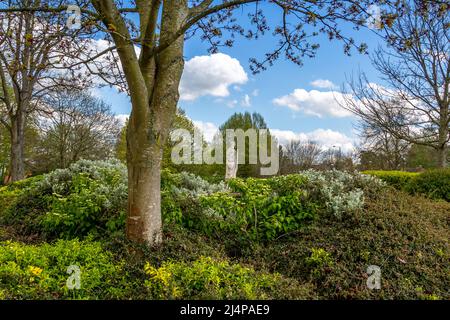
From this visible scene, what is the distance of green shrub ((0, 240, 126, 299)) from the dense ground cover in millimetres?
11

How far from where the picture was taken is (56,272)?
116 inches

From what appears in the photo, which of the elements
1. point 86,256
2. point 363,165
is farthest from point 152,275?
point 363,165

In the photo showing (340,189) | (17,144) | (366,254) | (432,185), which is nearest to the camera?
(366,254)

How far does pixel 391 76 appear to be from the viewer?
12641 millimetres

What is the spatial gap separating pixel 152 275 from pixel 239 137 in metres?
21.5

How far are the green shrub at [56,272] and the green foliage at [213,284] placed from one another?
1.32ft

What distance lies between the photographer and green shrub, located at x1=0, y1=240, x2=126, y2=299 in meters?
2.56

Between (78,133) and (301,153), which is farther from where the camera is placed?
(301,153)

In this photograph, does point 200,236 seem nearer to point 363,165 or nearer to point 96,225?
point 96,225

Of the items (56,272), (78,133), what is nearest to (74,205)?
(56,272)

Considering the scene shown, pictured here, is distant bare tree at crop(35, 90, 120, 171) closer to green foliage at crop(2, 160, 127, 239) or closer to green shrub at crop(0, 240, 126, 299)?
green foliage at crop(2, 160, 127, 239)

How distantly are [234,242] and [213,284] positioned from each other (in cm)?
178

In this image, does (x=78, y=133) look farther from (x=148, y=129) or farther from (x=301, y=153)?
(x=148, y=129)

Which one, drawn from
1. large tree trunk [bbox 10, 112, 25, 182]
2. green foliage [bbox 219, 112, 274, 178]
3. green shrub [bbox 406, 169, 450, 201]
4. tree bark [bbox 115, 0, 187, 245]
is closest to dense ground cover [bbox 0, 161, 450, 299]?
tree bark [bbox 115, 0, 187, 245]
